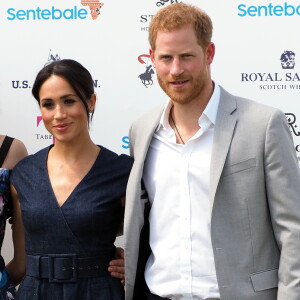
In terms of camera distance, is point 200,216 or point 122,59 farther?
point 122,59

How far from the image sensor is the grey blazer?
1940 millimetres

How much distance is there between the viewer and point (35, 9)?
289 cm

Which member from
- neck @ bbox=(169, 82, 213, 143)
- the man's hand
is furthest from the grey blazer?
the man's hand

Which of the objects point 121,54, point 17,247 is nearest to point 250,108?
point 121,54

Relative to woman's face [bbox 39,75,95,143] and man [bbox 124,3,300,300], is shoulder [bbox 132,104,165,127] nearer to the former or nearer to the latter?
man [bbox 124,3,300,300]

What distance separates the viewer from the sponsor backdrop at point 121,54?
9.05ft

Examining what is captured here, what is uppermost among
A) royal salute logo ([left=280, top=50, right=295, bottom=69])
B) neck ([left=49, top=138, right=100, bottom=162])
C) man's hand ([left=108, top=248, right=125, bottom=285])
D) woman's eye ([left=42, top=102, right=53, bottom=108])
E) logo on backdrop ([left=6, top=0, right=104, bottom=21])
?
logo on backdrop ([left=6, top=0, right=104, bottom=21])

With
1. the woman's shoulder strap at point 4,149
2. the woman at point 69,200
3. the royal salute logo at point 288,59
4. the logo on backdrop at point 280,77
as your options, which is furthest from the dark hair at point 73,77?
the royal salute logo at point 288,59

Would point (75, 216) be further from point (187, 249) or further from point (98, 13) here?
point (98, 13)

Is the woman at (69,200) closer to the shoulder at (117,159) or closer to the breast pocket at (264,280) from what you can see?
the shoulder at (117,159)

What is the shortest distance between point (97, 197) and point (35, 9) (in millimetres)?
1133

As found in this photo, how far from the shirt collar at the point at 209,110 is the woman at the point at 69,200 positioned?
0.26 metres

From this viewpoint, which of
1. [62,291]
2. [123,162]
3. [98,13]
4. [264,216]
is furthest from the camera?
[98,13]

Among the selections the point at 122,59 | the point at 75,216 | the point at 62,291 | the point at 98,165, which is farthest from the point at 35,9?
the point at 62,291
